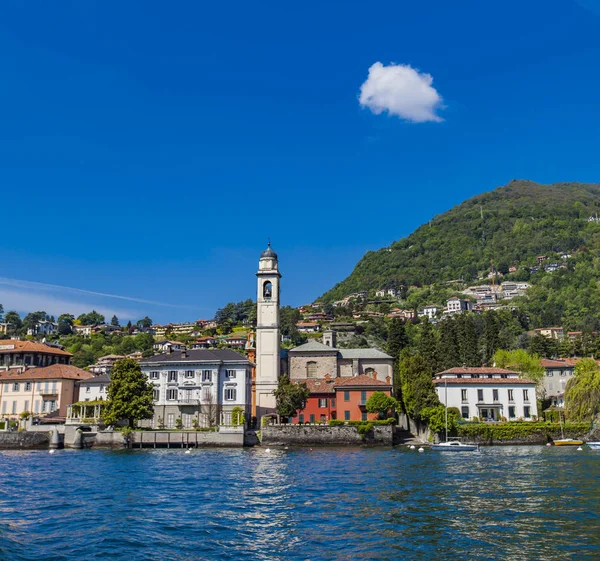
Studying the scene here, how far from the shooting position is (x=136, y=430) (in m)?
70.6

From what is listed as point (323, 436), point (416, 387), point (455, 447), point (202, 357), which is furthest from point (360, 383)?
point (202, 357)

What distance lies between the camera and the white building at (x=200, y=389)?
259 feet

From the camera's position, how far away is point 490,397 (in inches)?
3140

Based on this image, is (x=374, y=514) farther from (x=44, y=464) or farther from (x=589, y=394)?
(x=589, y=394)

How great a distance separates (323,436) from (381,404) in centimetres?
809

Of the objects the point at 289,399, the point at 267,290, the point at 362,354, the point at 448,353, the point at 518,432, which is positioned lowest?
the point at 518,432

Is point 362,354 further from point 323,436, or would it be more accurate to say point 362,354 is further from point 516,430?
point 516,430

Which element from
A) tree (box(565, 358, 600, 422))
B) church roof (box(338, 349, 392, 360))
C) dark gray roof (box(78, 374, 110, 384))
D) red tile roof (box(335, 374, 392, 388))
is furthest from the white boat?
dark gray roof (box(78, 374, 110, 384))

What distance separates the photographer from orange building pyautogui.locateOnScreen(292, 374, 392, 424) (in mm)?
75062

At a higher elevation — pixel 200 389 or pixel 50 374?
pixel 50 374

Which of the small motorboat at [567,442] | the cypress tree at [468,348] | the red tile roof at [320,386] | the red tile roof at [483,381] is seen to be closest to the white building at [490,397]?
the red tile roof at [483,381]

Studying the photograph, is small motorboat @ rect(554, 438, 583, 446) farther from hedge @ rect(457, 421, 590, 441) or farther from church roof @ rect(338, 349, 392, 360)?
church roof @ rect(338, 349, 392, 360)

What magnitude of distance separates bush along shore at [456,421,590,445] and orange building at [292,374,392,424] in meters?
10.4

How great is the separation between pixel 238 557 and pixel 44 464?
35.9 metres
